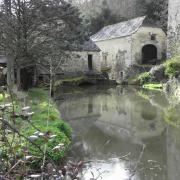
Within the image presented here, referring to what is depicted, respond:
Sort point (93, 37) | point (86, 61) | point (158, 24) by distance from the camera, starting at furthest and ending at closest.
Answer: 1. point (93, 37)
2. point (158, 24)
3. point (86, 61)

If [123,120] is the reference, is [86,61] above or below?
above

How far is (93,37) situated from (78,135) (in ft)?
102

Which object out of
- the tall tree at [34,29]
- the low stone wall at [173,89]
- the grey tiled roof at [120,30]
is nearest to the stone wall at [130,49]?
the grey tiled roof at [120,30]

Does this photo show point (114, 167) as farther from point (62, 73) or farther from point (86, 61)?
point (86, 61)

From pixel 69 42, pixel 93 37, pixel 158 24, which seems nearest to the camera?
pixel 69 42

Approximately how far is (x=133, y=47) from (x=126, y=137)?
77.4 feet

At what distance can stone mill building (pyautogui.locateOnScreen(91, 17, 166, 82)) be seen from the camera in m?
34.6

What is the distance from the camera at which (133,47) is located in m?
34.7

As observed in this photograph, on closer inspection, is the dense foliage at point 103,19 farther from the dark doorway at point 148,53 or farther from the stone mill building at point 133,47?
the dark doorway at point 148,53

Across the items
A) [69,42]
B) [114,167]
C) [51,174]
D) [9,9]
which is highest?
[9,9]

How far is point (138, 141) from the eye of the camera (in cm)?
1131

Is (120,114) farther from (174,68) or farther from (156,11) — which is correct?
(156,11)

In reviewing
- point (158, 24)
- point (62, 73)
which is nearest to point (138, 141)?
point (62, 73)

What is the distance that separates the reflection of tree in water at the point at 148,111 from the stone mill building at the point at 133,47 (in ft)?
48.2
